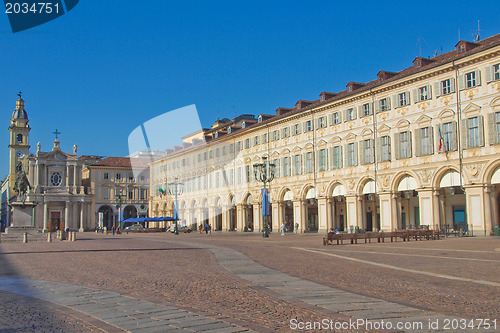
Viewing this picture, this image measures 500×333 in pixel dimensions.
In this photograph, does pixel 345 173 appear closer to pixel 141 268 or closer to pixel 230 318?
pixel 141 268

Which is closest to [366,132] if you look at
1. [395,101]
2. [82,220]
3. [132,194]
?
[395,101]

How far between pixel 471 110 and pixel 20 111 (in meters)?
106

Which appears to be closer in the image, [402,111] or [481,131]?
[481,131]

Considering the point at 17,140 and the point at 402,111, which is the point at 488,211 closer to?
the point at 402,111

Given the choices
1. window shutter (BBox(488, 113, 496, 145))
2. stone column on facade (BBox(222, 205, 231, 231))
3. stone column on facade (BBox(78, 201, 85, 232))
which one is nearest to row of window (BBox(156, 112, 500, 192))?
window shutter (BBox(488, 113, 496, 145))

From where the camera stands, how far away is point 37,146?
105500mm

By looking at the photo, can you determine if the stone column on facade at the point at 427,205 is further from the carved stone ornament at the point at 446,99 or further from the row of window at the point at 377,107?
the carved stone ornament at the point at 446,99

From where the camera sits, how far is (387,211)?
48188 millimetres

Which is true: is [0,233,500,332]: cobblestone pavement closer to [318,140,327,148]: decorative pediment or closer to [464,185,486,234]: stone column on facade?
[464,185,486,234]: stone column on facade

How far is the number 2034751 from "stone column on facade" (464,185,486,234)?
35039 millimetres

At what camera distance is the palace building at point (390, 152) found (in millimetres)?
39812

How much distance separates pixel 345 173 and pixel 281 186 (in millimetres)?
12271

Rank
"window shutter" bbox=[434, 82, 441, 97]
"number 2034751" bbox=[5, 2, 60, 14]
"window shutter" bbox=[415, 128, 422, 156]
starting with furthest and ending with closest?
"window shutter" bbox=[415, 128, 422, 156]
"window shutter" bbox=[434, 82, 441, 97]
"number 2034751" bbox=[5, 2, 60, 14]

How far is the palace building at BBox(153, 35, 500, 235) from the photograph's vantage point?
39.8 meters
